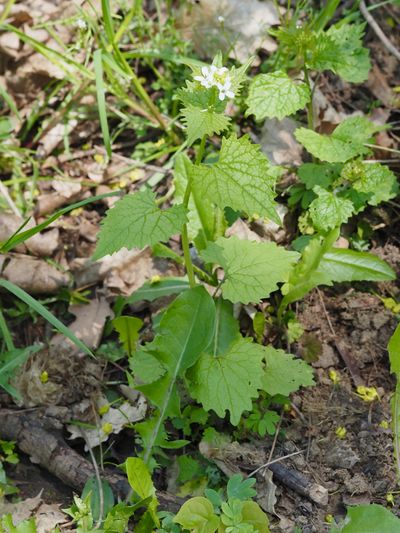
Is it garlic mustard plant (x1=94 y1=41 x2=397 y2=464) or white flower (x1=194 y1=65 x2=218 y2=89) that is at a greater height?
white flower (x1=194 y1=65 x2=218 y2=89)

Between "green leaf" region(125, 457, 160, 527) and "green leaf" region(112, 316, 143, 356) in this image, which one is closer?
"green leaf" region(125, 457, 160, 527)

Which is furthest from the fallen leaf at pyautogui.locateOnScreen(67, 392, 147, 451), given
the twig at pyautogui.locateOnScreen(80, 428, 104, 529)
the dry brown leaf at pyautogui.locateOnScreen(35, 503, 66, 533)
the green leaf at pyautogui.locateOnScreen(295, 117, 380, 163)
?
the green leaf at pyautogui.locateOnScreen(295, 117, 380, 163)

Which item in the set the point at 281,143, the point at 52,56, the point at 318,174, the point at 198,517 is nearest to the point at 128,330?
the point at 198,517

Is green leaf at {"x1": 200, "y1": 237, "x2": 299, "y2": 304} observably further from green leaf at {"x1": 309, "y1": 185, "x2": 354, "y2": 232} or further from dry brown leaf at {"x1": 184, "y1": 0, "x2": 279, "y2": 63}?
dry brown leaf at {"x1": 184, "y1": 0, "x2": 279, "y2": 63}

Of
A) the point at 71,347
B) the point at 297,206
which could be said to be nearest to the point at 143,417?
the point at 71,347

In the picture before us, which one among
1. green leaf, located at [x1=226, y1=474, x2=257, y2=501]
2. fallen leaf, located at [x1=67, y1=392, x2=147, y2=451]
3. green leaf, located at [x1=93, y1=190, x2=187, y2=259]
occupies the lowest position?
fallen leaf, located at [x1=67, y1=392, x2=147, y2=451]

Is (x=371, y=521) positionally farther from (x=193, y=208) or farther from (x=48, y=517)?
(x=193, y=208)
